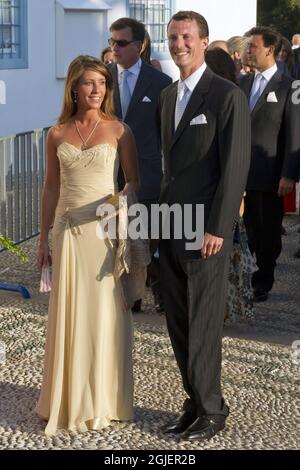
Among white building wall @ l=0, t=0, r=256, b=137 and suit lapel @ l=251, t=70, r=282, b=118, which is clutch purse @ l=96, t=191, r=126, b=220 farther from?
white building wall @ l=0, t=0, r=256, b=137

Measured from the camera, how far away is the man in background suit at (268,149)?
865 cm

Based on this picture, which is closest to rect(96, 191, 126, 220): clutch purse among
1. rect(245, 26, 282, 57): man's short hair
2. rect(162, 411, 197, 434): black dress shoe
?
rect(162, 411, 197, 434): black dress shoe

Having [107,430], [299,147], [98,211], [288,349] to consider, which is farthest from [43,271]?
[299,147]

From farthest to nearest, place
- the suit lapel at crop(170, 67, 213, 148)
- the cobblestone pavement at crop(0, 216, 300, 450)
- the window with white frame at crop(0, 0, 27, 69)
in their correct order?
the window with white frame at crop(0, 0, 27, 69), the cobblestone pavement at crop(0, 216, 300, 450), the suit lapel at crop(170, 67, 213, 148)

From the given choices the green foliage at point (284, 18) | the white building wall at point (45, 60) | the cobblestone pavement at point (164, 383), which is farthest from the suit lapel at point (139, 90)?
the green foliage at point (284, 18)

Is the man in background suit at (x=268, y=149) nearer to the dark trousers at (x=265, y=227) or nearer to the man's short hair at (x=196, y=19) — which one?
the dark trousers at (x=265, y=227)

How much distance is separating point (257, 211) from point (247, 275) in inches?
47.0

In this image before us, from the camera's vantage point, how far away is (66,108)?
577 cm

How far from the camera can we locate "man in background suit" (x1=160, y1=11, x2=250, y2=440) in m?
5.29

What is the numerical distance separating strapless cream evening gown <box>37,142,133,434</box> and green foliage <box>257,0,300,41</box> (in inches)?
1195

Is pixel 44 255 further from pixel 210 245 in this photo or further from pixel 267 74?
pixel 267 74

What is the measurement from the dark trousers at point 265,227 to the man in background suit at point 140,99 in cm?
114

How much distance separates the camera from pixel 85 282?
568 centimetres
